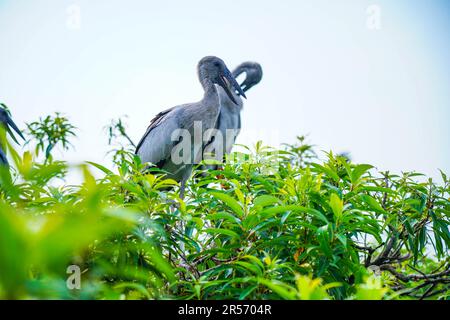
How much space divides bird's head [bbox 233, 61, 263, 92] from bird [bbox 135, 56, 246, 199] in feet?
11.3

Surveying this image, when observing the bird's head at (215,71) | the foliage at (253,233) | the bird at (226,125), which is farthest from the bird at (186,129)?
the foliage at (253,233)

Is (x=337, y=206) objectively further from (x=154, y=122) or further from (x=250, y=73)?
(x=250, y=73)

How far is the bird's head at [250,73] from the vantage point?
9844 mm

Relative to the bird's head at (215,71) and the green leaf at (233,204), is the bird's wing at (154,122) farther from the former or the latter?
the green leaf at (233,204)

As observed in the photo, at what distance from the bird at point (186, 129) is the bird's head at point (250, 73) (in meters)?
3.43

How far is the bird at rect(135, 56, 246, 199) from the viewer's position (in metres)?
5.97

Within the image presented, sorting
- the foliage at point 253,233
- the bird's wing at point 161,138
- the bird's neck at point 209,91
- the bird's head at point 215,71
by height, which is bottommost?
the foliage at point 253,233

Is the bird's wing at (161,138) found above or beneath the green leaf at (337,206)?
above

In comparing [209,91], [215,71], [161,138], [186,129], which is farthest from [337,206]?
[215,71]

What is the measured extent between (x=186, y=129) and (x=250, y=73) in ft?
14.0

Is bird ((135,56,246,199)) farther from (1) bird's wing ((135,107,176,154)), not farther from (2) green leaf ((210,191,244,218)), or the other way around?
(2) green leaf ((210,191,244,218))
